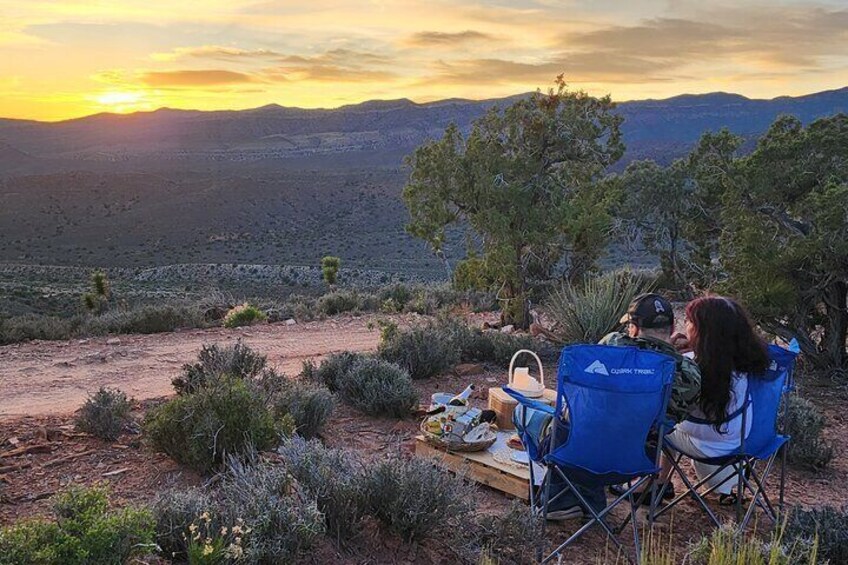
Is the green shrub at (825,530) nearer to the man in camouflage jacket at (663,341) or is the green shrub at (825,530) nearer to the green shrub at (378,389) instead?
the man in camouflage jacket at (663,341)

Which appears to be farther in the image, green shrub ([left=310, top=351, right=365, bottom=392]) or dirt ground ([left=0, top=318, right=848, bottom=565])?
green shrub ([left=310, top=351, right=365, bottom=392])

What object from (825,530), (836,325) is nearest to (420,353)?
(825,530)

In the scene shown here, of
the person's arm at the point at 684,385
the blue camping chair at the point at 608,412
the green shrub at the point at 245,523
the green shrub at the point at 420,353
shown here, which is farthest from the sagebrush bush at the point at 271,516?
the green shrub at the point at 420,353

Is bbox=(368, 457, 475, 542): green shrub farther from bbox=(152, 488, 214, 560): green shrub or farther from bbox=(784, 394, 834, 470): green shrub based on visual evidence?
bbox=(784, 394, 834, 470): green shrub

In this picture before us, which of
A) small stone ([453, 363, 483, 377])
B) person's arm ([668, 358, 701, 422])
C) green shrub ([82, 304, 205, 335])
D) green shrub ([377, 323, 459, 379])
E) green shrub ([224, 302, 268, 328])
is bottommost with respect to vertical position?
green shrub ([224, 302, 268, 328])

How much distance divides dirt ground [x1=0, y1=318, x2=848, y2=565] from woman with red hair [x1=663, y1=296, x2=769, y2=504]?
0.63 m

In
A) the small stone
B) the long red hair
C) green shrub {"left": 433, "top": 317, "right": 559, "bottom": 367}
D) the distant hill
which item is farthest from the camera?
the distant hill

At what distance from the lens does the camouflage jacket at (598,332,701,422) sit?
4.17m

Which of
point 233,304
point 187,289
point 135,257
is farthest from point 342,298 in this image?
point 135,257

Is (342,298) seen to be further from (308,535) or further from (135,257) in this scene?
(135,257)

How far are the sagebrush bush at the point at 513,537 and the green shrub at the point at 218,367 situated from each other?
2.82m

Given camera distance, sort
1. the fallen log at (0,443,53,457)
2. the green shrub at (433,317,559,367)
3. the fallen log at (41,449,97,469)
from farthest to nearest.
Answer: the green shrub at (433,317,559,367), the fallen log at (0,443,53,457), the fallen log at (41,449,97,469)

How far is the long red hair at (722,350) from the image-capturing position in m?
4.30

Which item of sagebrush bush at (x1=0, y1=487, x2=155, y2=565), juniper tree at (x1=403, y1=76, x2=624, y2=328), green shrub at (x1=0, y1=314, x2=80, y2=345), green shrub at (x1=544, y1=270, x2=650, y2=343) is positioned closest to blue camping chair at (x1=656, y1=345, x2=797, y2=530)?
sagebrush bush at (x1=0, y1=487, x2=155, y2=565)
